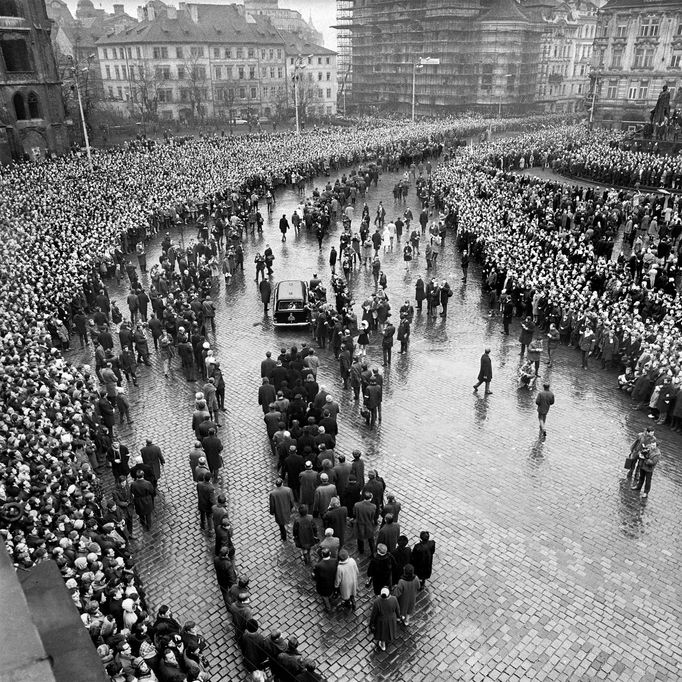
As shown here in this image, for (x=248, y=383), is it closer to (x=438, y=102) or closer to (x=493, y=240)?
(x=493, y=240)

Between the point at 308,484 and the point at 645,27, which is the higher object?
the point at 645,27

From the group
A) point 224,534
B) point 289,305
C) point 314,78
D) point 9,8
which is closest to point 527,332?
point 289,305

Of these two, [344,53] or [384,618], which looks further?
[344,53]

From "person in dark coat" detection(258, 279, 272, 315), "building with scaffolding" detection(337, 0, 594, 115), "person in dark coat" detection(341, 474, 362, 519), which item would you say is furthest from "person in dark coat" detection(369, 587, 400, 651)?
"building with scaffolding" detection(337, 0, 594, 115)

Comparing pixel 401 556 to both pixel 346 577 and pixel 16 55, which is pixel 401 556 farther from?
pixel 16 55

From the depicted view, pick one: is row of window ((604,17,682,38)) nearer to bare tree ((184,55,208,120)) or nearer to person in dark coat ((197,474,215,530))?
bare tree ((184,55,208,120))

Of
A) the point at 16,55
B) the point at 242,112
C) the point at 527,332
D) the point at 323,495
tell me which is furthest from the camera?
the point at 242,112

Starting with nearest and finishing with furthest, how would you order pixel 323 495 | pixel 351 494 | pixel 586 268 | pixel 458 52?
1. pixel 323 495
2. pixel 351 494
3. pixel 586 268
4. pixel 458 52
